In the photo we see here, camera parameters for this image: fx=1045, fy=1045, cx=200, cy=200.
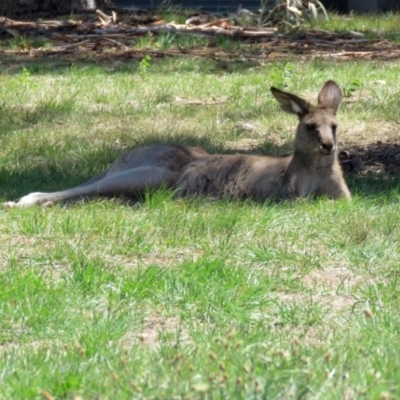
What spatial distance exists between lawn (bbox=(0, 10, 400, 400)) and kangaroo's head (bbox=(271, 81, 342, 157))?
537 mm

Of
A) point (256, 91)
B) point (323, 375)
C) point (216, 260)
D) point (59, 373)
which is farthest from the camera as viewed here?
point (256, 91)

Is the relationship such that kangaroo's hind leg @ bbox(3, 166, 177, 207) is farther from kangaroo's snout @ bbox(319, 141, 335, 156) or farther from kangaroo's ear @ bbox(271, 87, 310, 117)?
kangaroo's snout @ bbox(319, 141, 335, 156)

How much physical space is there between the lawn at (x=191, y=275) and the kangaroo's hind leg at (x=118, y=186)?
0.32m

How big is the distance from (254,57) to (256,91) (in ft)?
7.35

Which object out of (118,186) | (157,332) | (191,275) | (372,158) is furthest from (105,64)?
(157,332)

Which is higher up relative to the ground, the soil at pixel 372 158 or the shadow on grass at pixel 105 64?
the shadow on grass at pixel 105 64

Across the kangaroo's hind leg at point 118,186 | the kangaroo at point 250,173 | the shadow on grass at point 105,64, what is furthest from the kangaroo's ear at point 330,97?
the shadow on grass at point 105,64

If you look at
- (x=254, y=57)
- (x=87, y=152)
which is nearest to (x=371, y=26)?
(x=254, y=57)

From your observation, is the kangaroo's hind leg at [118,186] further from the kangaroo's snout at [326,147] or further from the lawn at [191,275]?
the kangaroo's snout at [326,147]

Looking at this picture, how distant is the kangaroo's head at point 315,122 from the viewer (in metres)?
7.89

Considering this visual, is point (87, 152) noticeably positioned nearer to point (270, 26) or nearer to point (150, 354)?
point (150, 354)

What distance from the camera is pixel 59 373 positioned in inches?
164

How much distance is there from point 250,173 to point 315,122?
24.9 inches

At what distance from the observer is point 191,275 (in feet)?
18.3
